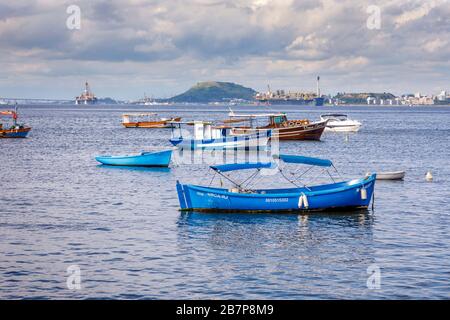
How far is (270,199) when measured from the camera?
40031 mm

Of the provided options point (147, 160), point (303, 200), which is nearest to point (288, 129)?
point (147, 160)

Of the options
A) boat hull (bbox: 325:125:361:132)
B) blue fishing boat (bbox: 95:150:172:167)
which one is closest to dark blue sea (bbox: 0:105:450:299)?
blue fishing boat (bbox: 95:150:172:167)

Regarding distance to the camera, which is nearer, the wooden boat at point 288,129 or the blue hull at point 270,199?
the blue hull at point 270,199

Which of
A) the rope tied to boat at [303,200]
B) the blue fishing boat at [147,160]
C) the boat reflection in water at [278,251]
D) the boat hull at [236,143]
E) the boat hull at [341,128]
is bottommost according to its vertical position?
the boat reflection in water at [278,251]

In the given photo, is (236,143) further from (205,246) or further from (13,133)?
(205,246)

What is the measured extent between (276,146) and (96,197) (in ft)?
166

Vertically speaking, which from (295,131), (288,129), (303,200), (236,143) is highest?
(288,129)

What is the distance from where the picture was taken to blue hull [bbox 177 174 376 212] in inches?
1575

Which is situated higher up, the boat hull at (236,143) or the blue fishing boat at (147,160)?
the boat hull at (236,143)

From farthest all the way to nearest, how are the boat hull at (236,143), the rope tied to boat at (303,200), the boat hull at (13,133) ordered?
the boat hull at (13,133) < the boat hull at (236,143) < the rope tied to boat at (303,200)

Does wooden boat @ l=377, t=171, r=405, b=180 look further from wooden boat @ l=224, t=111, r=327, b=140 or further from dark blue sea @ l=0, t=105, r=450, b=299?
wooden boat @ l=224, t=111, r=327, b=140

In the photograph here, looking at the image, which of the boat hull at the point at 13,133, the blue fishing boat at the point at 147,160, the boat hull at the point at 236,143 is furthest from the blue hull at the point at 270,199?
the boat hull at the point at 13,133

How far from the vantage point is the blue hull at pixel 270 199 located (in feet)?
131

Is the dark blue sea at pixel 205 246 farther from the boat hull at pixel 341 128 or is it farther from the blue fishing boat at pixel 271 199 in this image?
the boat hull at pixel 341 128
